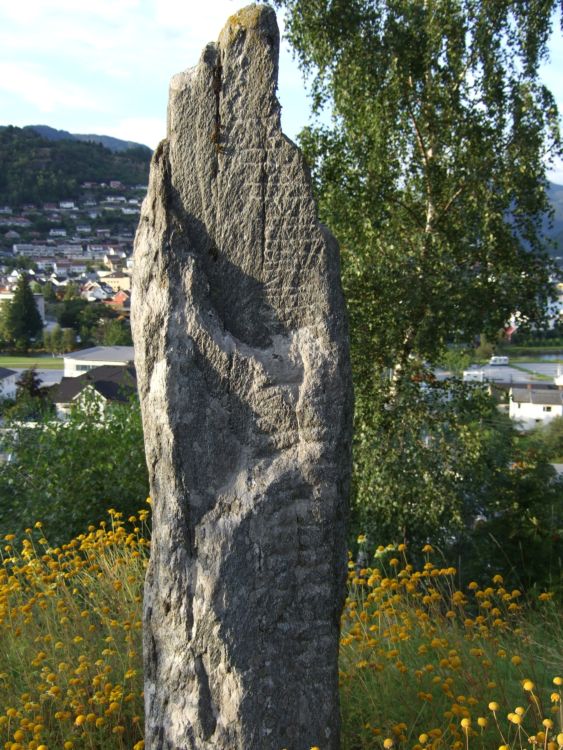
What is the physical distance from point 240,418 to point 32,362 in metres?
39.1

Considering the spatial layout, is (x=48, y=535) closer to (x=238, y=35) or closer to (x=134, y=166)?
(x=238, y=35)

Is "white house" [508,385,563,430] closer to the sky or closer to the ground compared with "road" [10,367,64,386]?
closer to the ground

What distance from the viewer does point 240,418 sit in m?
3.29

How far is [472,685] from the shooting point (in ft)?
13.1

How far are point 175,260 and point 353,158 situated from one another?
19.3ft

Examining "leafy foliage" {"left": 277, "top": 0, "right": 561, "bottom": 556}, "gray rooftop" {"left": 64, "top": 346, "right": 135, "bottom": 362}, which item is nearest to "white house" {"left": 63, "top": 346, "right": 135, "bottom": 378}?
"gray rooftop" {"left": 64, "top": 346, "right": 135, "bottom": 362}

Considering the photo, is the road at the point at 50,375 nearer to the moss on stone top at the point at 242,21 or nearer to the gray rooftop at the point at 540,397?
the gray rooftop at the point at 540,397

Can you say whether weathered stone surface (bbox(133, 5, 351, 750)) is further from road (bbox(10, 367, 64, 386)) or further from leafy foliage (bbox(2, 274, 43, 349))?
leafy foliage (bbox(2, 274, 43, 349))

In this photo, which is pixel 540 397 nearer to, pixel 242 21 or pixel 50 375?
pixel 50 375

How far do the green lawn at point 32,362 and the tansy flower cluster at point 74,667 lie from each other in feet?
111

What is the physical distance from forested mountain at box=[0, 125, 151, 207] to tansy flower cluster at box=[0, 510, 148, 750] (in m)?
102

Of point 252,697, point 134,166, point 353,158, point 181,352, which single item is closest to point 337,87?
point 353,158

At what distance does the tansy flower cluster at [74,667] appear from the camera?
3826mm

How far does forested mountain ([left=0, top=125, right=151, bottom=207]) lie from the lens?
100812mm
